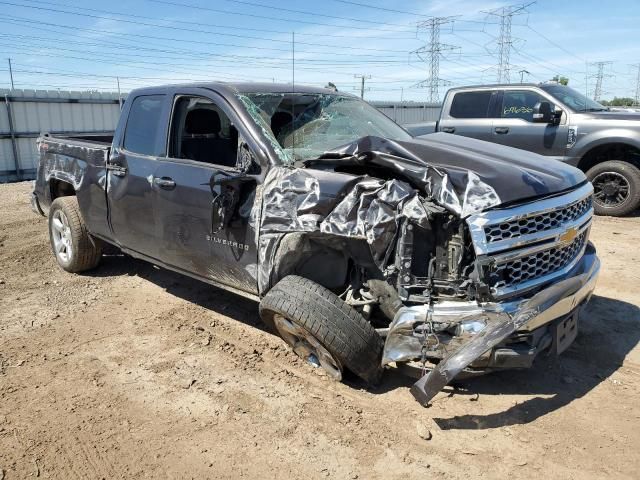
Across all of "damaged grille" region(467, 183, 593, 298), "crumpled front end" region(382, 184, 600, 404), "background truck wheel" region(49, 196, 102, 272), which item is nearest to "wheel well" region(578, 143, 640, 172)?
"damaged grille" region(467, 183, 593, 298)

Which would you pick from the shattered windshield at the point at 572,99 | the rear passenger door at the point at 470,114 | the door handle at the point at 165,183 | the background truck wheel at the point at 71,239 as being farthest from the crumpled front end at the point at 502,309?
the rear passenger door at the point at 470,114

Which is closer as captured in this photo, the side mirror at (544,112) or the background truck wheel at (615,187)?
the background truck wheel at (615,187)

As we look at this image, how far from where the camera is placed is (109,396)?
3.35 meters

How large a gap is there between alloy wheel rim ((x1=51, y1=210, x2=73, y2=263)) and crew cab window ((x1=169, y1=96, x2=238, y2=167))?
1934mm

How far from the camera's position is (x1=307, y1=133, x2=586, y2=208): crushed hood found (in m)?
2.93

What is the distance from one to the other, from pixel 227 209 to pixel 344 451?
172 cm

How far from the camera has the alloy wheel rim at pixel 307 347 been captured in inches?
132

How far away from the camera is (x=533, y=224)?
2.96 metres

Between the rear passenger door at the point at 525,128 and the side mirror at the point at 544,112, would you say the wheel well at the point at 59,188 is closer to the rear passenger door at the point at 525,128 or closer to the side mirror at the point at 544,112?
the rear passenger door at the point at 525,128

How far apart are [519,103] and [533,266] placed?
6.69 m

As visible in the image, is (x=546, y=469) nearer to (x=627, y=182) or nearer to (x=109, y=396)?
(x=109, y=396)

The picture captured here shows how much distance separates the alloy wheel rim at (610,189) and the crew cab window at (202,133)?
6.04 m

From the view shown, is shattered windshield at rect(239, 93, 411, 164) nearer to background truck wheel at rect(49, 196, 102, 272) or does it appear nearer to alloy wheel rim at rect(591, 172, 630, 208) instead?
background truck wheel at rect(49, 196, 102, 272)

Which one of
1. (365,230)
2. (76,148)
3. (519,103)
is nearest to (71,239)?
(76,148)
